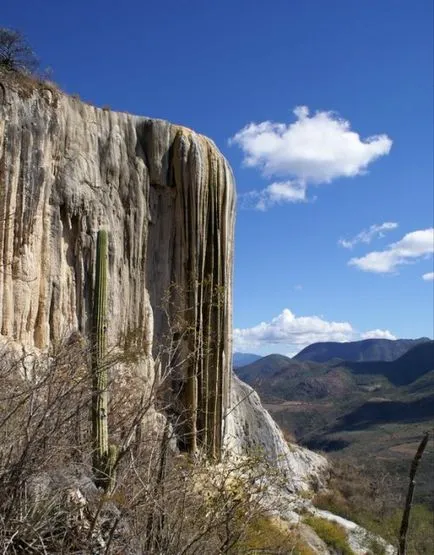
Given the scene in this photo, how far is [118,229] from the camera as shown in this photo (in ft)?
47.8

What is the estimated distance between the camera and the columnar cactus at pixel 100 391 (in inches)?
Result: 245

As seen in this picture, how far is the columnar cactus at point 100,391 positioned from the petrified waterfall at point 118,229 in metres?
2.19

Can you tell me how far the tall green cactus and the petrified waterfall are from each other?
7.08 ft

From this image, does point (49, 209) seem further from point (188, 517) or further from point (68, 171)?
point (188, 517)


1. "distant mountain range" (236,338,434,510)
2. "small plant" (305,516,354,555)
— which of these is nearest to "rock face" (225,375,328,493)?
"small plant" (305,516,354,555)

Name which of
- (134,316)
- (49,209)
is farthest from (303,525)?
(49,209)

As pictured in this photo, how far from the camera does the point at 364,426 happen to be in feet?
338

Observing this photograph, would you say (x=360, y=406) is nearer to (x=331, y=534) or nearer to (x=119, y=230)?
(x=331, y=534)

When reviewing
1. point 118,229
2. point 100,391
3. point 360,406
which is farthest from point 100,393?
point 360,406

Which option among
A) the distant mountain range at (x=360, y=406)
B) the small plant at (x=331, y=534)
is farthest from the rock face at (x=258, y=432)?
the distant mountain range at (x=360, y=406)

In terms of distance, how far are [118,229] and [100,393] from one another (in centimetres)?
826

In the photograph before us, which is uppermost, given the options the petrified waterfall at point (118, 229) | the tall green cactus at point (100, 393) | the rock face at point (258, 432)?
the petrified waterfall at point (118, 229)

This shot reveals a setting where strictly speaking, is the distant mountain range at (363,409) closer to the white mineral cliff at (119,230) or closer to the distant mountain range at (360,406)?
the distant mountain range at (360,406)

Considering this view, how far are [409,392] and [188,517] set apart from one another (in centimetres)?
12757
